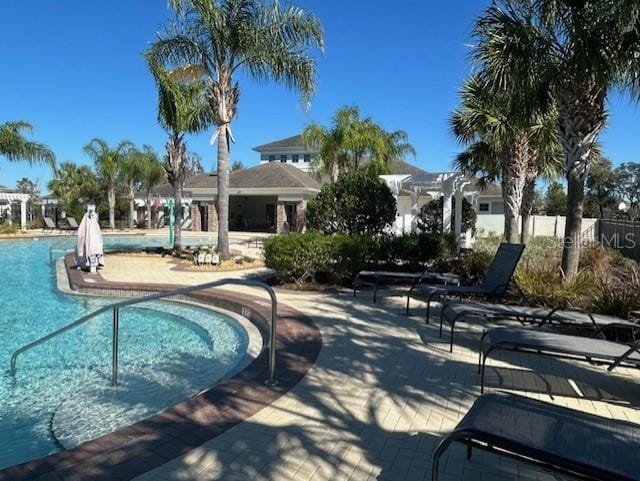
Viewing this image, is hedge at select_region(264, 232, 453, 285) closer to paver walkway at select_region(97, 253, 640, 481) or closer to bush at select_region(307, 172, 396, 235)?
bush at select_region(307, 172, 396, 235)

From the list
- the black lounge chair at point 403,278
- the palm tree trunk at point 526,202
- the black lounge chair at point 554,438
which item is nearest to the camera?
the black lounge chair at point 554,438

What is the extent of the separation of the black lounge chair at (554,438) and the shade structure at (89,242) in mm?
13239

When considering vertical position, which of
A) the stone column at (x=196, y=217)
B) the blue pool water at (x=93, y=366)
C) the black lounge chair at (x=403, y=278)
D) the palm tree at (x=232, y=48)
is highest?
the palm tree at (x=232, y=48)

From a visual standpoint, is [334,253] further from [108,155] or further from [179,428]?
[108,155]

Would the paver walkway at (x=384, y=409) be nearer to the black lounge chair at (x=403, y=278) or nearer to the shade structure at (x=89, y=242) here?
the black lounge chair at (x=403, y=278)

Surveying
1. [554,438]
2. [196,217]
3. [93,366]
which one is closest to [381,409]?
[554,438]

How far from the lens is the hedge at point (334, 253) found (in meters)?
10.8

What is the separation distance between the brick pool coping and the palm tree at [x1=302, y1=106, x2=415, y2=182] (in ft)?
66.2

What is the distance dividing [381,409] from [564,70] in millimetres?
7822

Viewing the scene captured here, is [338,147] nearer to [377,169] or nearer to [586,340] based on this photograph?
[377,169]

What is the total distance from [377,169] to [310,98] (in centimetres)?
1001

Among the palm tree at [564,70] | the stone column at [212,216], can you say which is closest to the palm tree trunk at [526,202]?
the palm tree at [564,70]

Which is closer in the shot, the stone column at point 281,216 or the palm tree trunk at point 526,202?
the palm tree trunk at point 526,202

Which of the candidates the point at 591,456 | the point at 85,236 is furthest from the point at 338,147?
the point at 591,456
